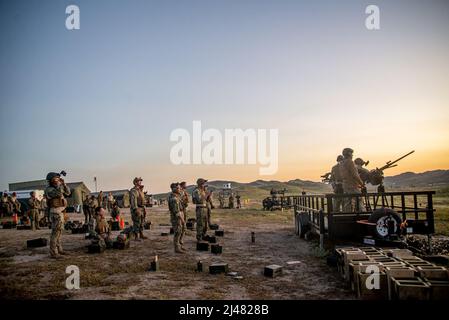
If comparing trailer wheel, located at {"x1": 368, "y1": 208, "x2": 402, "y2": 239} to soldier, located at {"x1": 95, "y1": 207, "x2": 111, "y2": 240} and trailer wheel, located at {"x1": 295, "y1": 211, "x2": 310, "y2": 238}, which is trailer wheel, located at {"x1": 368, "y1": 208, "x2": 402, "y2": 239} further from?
soldier, located at {"x1": 95, "y1": 207, "x2": 111, "y2": 240}

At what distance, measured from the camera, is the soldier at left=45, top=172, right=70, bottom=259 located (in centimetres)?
1017

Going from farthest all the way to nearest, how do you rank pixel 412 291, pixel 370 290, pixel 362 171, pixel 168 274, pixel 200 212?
pixel 200 212, pixel 362 171, pixel 168 274, pixel 370 290, pixel 412 291

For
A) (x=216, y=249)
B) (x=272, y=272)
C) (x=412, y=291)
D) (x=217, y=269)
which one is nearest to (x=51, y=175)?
(x=216, y=249)

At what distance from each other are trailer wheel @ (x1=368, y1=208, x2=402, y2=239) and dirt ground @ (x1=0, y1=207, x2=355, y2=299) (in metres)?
1.74

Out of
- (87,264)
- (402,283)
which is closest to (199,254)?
(87,264)

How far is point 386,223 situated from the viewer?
8359mm

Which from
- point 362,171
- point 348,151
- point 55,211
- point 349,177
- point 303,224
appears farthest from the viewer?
point 303,224

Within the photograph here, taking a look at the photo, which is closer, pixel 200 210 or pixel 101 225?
pixel 101 225

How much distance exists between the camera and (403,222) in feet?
28.1

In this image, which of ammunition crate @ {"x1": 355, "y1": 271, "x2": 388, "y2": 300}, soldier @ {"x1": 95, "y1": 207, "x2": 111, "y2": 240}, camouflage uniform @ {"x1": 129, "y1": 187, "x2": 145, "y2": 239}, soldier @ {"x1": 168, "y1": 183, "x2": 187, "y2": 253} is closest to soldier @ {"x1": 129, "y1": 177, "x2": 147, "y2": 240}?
camouflage uniform @ {"x1": 129, "y1": 187, "x2": 145, "y2": 239}

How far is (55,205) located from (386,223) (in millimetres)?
10521

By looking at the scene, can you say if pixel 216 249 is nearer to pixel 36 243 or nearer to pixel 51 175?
pixel 51 175
